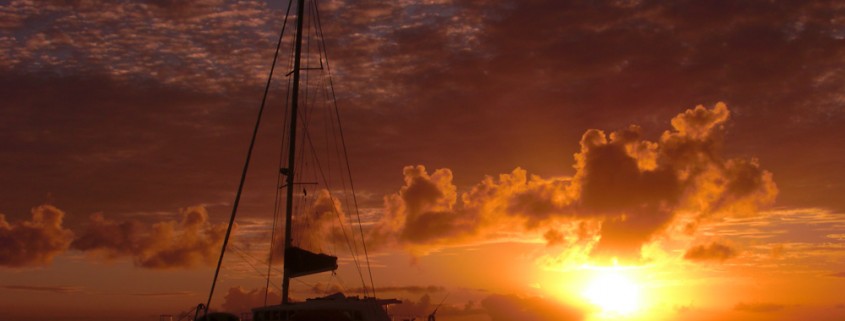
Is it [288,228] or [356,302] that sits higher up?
[288,228]

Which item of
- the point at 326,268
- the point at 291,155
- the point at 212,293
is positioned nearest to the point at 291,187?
the point at 291,155

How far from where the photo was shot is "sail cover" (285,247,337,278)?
177 feet

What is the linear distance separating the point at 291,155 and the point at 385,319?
36.3 feet

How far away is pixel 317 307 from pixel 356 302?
7.67ft

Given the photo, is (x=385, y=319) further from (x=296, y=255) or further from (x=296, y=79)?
(x=296, y=79)

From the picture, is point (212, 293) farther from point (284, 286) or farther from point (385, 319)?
point (385, 319)

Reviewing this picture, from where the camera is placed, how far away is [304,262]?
54.3 m

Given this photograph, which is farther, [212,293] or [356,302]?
[212,293]

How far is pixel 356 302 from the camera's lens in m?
53.7

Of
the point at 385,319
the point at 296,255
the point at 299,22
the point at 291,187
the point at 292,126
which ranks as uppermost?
the point at 299,22

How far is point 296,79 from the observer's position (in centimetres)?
5594

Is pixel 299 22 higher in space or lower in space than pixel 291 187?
higher

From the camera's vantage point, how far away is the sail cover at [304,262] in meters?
53.8

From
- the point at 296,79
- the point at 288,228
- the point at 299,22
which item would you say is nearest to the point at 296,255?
the point at 288,228
